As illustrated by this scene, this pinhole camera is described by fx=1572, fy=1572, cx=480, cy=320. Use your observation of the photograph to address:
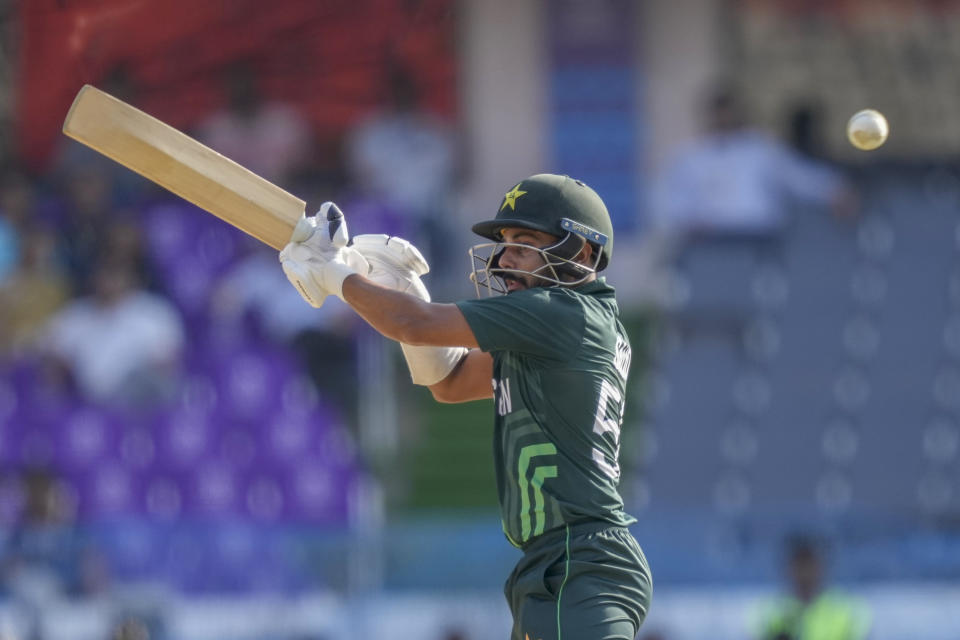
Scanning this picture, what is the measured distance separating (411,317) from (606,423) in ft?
2.04

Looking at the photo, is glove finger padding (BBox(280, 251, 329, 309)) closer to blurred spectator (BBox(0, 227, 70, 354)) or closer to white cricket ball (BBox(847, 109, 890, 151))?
white cricket ball (BBox(847, 109, 890, 151))

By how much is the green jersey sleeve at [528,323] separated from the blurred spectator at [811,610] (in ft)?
12.6

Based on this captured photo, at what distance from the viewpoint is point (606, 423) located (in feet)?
14.3

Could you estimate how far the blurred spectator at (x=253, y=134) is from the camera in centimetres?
1223

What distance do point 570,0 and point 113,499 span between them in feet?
21.5

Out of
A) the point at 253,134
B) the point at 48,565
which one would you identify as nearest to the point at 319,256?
the point at 48,565

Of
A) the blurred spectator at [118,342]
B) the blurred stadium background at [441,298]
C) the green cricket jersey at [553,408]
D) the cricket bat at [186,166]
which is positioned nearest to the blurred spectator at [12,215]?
the blurred stadium background at [441,298]

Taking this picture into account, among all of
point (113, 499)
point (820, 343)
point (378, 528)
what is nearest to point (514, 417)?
point (378, 528)

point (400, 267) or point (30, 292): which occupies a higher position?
point (30, 292)

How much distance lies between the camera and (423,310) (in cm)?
425

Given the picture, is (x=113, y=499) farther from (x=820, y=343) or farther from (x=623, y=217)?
(x=623, y=217)

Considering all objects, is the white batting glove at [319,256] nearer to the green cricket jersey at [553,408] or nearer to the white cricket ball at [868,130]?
the green cricket jersey at [553,408]

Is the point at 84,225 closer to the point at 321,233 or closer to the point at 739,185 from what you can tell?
the point at 739,185

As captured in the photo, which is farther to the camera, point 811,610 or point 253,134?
point 253,134
